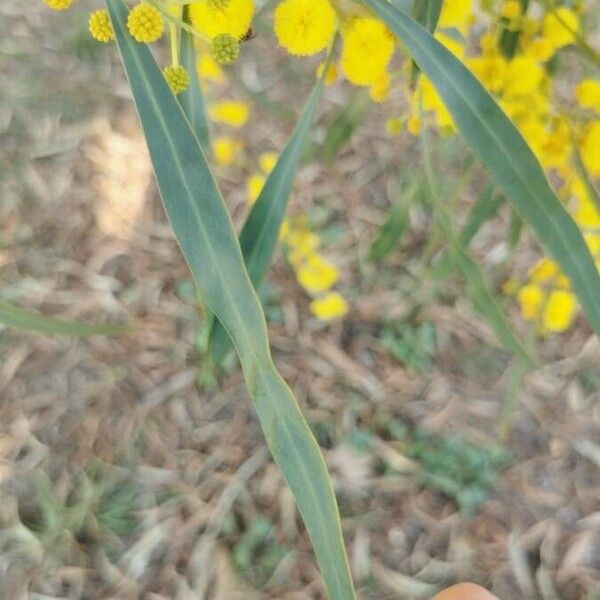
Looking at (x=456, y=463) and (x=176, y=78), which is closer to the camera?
(x=176, y=78)

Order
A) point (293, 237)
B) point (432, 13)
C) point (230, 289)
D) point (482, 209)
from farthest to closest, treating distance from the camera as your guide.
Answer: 1. point (293, 237)
2. point (482, 209)
3. point (432, 13)
4. point (230, 289)

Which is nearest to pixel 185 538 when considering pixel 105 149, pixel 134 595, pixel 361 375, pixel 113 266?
pixel 134 595

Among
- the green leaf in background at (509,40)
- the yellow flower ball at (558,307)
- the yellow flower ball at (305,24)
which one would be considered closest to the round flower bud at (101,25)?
the yellow flower ball at (305,24)

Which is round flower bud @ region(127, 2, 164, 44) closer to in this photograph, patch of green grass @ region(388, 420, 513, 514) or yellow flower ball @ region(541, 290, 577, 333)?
yellow flower ball @ region(541, 290, 577, 333)

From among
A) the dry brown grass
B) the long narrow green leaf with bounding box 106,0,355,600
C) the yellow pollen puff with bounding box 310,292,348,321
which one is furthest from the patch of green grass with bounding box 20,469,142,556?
the long narrow green leaf with bounding box 106,0,355,600

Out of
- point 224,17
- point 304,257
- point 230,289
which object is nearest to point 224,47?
point 224,17

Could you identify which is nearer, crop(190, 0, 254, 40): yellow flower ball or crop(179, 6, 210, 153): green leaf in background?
crop(190, 0, 254, 40): yellow flower ball

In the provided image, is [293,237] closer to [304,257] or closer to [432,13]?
[304,257]
